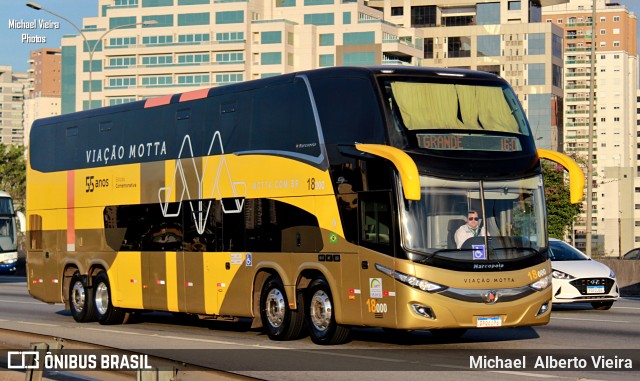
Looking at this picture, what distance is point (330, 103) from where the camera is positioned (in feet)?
59.5

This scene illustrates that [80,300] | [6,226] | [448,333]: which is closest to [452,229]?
[448,333]

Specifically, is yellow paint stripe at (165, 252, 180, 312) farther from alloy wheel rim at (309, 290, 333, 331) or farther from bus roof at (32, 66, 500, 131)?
alloy wheel rim at (309, 290, 333, 331)

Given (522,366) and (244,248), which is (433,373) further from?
(244,248)

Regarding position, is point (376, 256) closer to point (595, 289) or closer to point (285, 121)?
point (285, 121)

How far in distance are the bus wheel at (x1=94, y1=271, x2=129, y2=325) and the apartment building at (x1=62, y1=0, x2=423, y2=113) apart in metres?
113

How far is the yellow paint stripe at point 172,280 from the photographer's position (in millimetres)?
22000

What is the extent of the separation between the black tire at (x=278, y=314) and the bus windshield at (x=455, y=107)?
3.44m

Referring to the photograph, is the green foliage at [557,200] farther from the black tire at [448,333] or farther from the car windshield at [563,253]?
the black tire at [448,333]

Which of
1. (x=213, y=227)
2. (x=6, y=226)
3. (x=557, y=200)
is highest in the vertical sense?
(x=557, y=200)

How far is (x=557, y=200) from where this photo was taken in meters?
77.3

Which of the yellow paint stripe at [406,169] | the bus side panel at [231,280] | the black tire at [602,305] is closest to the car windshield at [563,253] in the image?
the black tire at [602,305]

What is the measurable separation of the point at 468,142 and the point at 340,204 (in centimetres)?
201

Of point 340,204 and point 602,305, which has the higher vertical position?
point 340,204

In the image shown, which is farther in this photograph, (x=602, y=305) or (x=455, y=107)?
(x=602, y=305)
